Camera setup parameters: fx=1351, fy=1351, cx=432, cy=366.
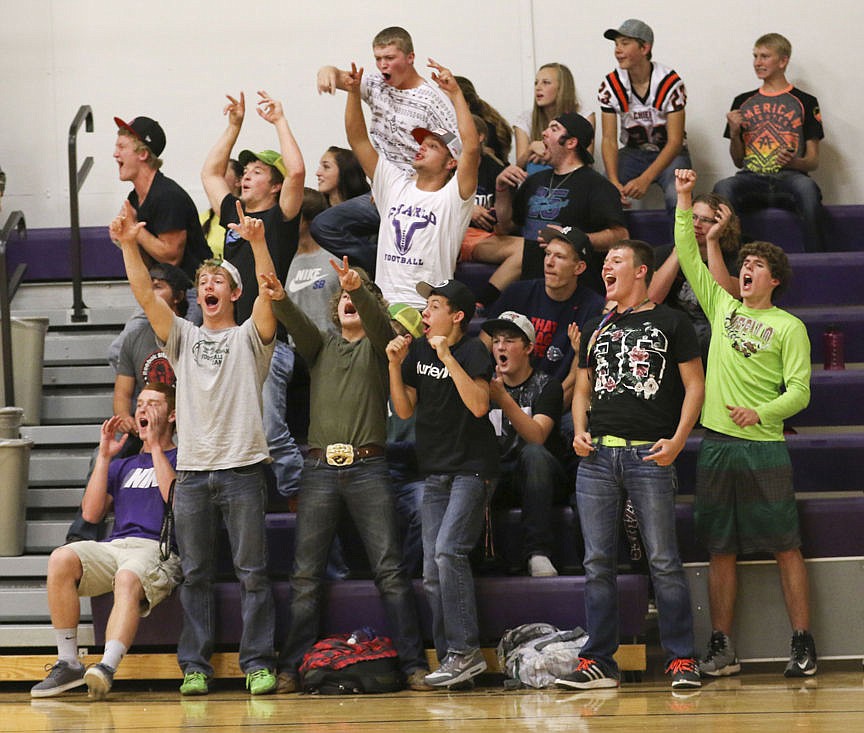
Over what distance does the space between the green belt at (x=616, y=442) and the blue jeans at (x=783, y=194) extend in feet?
9.18

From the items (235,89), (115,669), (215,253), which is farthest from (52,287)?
(115,669)

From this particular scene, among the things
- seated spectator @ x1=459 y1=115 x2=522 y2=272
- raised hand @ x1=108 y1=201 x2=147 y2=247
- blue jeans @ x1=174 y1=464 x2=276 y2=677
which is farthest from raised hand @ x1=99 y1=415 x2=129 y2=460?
seated spectator @ x1=459 y1=115 x2=522 y2=272

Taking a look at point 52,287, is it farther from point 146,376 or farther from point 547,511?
point 547,511

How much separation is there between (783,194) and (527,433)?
2977 millimetres

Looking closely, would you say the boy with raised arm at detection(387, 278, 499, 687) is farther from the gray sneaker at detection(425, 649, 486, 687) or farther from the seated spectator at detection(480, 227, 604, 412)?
the seated spectator at detection(480, 227, 604, 412)

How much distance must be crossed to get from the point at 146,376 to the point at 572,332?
6.33 ft

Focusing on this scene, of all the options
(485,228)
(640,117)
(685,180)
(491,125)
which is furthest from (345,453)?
(640,117)

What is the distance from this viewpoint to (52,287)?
789cm

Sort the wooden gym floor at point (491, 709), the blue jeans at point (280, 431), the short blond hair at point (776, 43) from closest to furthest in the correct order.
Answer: the wooden gym floor at point (491, 709)
the blue jeans at point (280, 431)
the short blond hair at point (776, 43)

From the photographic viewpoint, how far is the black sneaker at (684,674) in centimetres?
493

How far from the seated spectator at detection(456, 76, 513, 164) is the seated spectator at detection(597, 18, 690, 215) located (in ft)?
1.91

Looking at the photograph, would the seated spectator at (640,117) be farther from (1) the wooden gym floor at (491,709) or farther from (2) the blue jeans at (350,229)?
(1) the wooden gym floor at (491,709)

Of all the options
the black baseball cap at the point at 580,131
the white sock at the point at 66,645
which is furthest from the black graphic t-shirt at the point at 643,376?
the white sock at the point at 66,645

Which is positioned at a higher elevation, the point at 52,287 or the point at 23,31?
the point at 23,31
